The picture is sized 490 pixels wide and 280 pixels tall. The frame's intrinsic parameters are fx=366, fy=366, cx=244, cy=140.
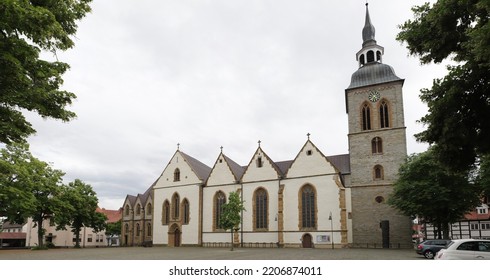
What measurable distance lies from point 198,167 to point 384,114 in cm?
2612

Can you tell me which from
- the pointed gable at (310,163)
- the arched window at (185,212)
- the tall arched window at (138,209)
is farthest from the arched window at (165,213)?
the pointed gable at (310,163)

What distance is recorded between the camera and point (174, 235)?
47.7 metres

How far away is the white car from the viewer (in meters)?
13.9

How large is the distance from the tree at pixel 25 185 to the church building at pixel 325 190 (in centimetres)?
1383

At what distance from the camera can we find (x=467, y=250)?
46.2 ft

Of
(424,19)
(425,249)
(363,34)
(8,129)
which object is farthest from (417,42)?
(363,34)

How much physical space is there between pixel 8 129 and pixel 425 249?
24.4 meters

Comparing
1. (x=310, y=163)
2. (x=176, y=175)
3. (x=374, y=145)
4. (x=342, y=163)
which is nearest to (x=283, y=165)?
(x=310, y=163)

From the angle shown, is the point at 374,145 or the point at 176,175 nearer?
the point at 374,145

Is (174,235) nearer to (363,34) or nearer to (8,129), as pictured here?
(363,34)

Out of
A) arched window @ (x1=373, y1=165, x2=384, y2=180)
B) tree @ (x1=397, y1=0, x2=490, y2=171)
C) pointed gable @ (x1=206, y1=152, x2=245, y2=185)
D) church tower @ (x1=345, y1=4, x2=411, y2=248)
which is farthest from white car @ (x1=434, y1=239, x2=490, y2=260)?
pointed gable @ (x1=206, y1=152, x2=245, y2=185)

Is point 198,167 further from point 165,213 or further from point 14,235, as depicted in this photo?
point 14,235

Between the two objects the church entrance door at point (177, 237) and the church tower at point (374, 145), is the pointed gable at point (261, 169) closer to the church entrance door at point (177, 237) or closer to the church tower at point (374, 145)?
the church tower at point (374, 145)

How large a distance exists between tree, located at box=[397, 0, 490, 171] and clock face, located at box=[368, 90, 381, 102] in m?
29.4
